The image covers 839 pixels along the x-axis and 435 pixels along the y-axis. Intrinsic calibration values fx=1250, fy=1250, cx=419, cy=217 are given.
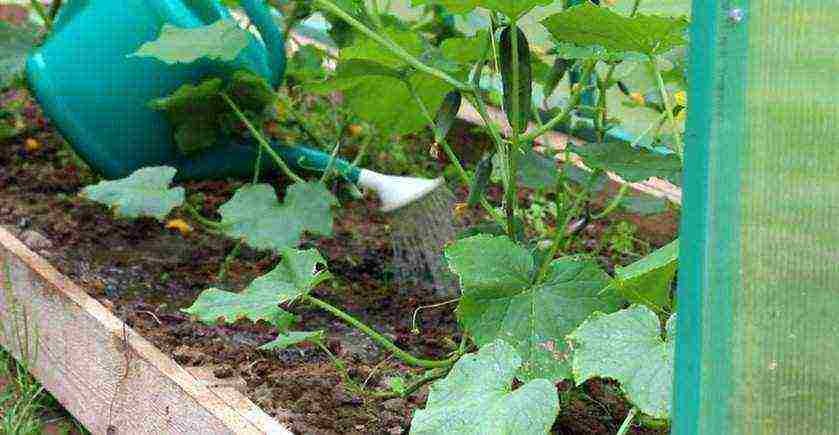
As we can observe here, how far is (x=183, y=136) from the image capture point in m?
2.22

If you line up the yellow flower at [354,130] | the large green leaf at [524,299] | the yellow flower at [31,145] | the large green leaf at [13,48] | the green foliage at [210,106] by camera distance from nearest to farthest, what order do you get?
the large green leaf at [524,299] < the green foliage at [210,106] < the large green leaf at [13,48] < the yellow flower at [31,145] < the yellow flower at [354,130]

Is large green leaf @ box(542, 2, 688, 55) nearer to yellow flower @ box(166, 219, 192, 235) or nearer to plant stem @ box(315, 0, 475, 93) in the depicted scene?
plant stem @ box(315, 0, 475, 93)

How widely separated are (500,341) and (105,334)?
0.70 meters

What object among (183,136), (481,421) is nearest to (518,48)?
(481,421)

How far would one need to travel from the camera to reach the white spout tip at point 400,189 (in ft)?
6.66

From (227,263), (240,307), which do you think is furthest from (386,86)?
(240,307)

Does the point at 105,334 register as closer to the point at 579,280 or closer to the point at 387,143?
the point at 579,280

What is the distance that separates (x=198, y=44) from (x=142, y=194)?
247 mm

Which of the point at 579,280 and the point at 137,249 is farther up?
the point at 579,280

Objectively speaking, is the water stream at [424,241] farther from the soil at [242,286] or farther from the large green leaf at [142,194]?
the large green leaf at [142,194]

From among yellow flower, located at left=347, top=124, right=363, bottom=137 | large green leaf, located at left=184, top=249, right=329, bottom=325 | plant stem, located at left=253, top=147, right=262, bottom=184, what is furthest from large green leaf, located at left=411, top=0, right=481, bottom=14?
yellow flower, located at left=347, top=124, right=363, bottom=137

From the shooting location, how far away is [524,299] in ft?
4.64

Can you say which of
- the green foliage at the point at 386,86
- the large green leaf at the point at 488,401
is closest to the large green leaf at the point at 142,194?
the green foliage at the point at 386,86

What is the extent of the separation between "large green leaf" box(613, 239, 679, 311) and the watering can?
0.91m
